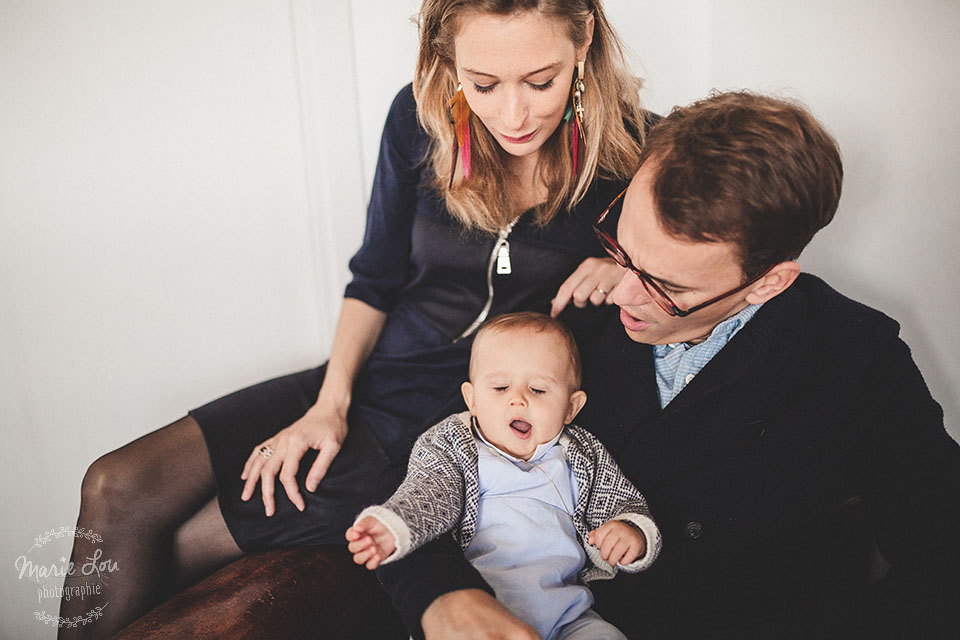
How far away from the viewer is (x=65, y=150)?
180cm

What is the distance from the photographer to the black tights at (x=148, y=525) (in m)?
1.43

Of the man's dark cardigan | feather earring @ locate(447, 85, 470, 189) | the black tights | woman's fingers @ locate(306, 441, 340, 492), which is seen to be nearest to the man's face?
the man's dark cardigan

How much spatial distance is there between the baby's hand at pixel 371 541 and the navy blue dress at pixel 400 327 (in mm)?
341

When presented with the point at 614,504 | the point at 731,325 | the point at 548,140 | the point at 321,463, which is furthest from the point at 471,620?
the point at 548,140

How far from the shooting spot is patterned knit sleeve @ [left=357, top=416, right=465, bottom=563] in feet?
3.89

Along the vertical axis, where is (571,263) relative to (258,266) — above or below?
above

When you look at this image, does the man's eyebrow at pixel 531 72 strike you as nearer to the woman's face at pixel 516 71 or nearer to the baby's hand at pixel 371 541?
the woman's face at pixel 516 71

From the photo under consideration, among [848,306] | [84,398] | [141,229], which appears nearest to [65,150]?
[141,229]

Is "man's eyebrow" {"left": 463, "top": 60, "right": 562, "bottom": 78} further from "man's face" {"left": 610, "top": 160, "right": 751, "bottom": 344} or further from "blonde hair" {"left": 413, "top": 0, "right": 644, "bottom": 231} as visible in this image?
"man's face" {"left": 610, "top": 160, "right": 751, "bottom": 344}

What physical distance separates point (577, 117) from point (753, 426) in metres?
0.73

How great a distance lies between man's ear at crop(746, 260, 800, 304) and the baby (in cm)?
36

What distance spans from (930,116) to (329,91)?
4.89ft

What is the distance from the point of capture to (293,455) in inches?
62.3

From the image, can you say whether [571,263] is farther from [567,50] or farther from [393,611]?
[393,611]
